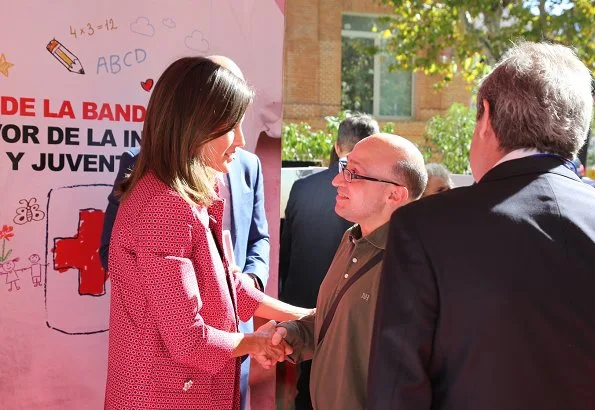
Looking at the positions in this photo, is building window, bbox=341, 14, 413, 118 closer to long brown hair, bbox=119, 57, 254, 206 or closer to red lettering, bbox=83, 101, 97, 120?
red lettering, bbox=83, 101, 97, 120

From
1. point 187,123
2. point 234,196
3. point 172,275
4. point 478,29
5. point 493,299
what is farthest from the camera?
point 478,29

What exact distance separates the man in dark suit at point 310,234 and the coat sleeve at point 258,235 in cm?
159

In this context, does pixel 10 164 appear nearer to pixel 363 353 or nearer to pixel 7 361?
pixel 7 361

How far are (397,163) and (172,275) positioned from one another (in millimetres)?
864

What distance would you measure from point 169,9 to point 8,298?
1411 mm

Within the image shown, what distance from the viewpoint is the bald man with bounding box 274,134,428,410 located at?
2.36m

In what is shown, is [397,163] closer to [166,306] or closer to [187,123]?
[187,123]

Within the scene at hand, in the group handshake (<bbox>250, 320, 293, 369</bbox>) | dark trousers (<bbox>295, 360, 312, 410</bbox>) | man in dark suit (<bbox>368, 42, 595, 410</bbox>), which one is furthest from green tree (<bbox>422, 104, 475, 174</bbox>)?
man in dark suit (<bbox>368, 42, 595, 410</bbox>)

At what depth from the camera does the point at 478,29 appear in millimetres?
14812

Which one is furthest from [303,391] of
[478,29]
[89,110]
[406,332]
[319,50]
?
[319,50]

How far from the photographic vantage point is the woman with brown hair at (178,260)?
7.48 feet

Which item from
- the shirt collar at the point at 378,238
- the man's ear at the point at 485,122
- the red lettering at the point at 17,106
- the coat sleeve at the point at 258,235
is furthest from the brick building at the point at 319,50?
the man's ear at the point at 485,122

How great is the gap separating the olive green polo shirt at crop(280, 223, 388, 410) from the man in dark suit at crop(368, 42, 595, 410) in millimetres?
504

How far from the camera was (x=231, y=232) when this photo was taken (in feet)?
10.9
